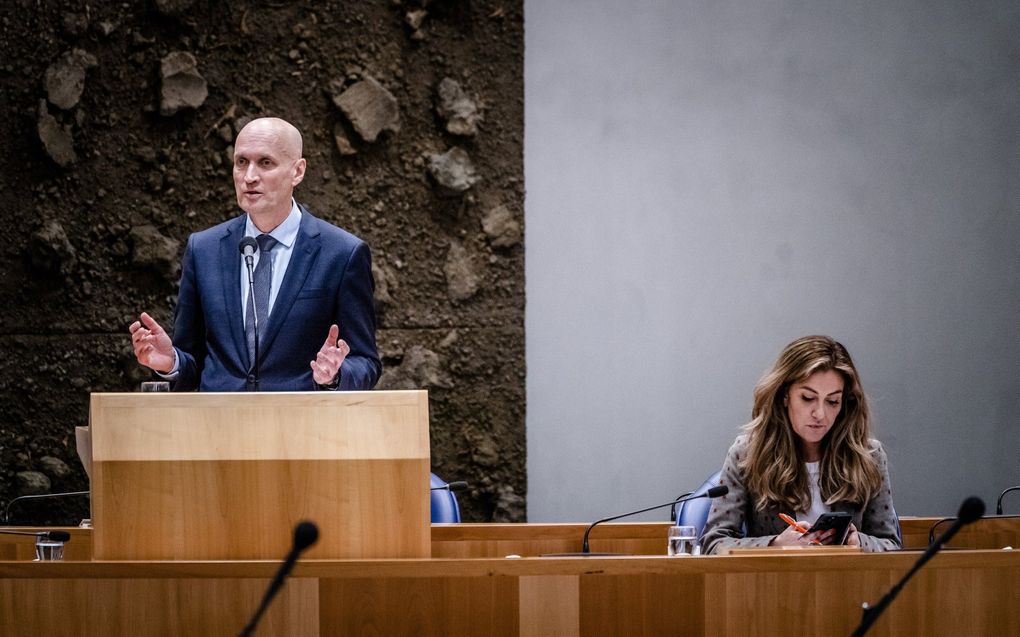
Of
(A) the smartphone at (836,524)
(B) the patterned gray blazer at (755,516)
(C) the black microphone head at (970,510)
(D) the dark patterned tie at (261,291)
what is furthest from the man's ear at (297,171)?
(C) the black microphone head at (970,510)

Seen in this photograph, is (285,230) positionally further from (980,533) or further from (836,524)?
(980,533)

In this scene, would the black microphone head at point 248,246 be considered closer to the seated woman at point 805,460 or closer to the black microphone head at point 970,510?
the seated woman at point 805,460

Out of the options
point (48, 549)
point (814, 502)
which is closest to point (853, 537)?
point (814, 502)

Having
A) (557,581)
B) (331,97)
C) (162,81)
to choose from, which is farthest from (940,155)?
(557,581)

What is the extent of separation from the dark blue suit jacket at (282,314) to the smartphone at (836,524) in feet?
3.46

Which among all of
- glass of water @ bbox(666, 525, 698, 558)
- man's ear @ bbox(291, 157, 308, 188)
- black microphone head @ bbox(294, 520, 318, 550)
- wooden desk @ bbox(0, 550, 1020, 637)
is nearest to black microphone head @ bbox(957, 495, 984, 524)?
wooden desk @ bbox(0, 550, 1020, 637)

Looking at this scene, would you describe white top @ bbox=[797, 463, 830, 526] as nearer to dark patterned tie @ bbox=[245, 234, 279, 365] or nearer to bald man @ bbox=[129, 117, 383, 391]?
bald man @ bbox=[129, 117, 383, 391]

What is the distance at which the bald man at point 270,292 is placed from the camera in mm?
2557

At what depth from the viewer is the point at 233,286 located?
2.59 meters

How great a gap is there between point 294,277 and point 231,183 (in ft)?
6.72

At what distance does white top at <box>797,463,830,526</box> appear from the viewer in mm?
2887

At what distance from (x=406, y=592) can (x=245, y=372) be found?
Result: 88 centimetres

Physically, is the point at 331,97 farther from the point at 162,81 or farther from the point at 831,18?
the point at 831,18

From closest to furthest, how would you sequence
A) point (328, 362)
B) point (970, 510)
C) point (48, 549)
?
1. point (970, 510)
2. point (328, 362)
3. point (48, 549)
